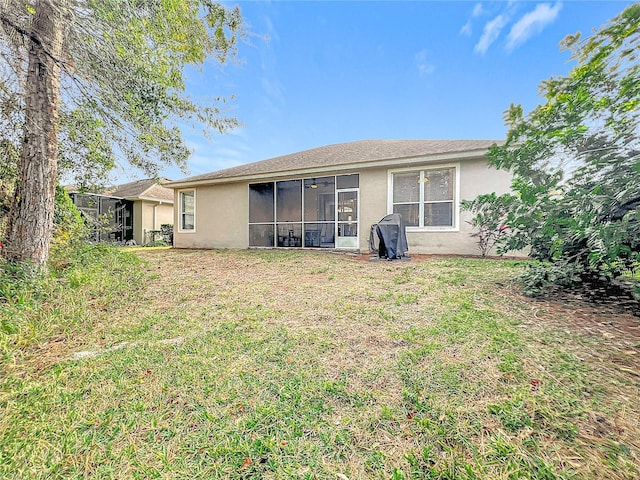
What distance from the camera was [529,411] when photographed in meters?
1.64

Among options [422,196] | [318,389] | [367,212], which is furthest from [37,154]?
[422,196]

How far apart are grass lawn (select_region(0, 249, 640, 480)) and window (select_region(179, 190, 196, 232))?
884 centimetres

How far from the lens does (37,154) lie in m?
4.00

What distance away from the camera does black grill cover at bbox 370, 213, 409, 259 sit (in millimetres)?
7176

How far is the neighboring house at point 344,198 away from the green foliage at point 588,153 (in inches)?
172

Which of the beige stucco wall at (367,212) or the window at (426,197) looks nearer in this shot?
the beige stucco wall at (367,212)

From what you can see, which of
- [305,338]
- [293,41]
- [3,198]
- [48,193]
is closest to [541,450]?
[305,338]

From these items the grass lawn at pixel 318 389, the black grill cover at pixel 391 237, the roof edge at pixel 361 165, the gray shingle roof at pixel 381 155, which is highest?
the gray shingle roof at pixel 381 155

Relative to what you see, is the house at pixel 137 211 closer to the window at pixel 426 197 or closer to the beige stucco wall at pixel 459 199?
the beige stucco wall at pixel 459 199

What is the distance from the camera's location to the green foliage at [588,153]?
7.96 ft

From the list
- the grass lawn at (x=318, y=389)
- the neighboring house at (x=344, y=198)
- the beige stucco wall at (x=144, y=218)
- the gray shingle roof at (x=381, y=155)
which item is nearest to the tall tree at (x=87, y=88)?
the grass lawn at (x=318, y=389)

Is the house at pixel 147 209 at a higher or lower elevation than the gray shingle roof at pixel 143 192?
lower

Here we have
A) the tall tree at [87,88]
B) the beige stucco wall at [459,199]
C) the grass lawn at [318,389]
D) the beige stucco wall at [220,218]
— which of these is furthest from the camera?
the beige stucco wall at [220,218]

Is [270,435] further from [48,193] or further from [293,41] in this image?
[293,41]
